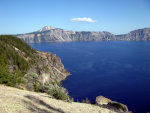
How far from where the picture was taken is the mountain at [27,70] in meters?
36.9

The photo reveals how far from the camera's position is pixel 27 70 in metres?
84.4

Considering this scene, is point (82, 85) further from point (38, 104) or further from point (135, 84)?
point (38, 104)

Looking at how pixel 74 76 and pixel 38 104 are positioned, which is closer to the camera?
pixel 38 104

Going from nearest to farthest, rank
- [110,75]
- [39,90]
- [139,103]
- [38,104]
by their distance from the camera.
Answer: [38,104] < [39,90] < [139,103] < [110,75]

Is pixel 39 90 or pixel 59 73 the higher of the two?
pixel 39 90

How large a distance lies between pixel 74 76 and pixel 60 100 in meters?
94.9

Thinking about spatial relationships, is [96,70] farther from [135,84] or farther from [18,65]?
[18,65]

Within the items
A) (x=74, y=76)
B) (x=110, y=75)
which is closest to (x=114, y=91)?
(x=110, y=75)

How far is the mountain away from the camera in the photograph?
36875mm

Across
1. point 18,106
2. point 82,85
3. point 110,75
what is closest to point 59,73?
point 82,85

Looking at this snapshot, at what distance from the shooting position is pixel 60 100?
2912 cm

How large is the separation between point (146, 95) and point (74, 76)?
195ft

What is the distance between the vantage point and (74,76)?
123625 millimetres

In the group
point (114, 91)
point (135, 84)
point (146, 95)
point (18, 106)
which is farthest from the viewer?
point (135, 84)
